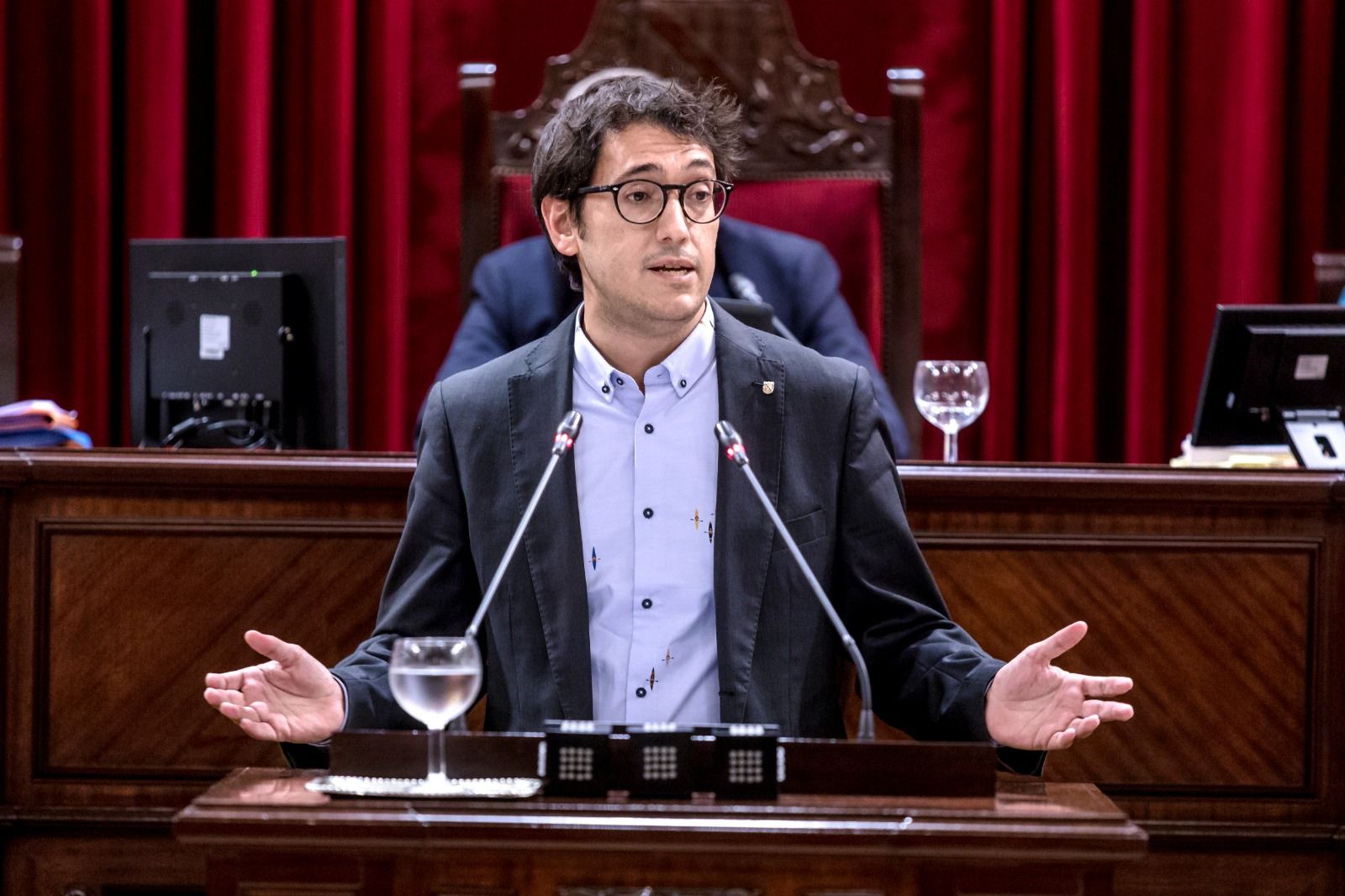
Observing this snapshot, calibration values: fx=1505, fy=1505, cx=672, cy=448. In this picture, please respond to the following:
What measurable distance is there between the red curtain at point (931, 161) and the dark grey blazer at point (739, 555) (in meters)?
2.01

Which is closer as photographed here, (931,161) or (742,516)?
(742,516)

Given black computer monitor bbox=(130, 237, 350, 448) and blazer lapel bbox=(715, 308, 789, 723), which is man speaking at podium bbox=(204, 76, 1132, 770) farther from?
black computer monitor bbox=(130, 237, 350, 448)

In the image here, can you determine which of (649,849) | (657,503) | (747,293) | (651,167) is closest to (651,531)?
(657,503)

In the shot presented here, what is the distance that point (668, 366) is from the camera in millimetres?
1759

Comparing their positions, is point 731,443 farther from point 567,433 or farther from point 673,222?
point 673,222

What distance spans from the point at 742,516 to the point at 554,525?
210mm

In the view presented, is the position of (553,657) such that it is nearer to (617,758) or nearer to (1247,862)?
(617,758)

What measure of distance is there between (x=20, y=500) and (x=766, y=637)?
3.44 ft

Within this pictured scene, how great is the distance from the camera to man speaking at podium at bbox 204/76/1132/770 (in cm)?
164

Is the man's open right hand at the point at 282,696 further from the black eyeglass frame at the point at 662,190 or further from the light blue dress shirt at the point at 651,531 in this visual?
the black eyeglass frame at the point at 662,190

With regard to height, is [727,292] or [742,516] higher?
[727,292]

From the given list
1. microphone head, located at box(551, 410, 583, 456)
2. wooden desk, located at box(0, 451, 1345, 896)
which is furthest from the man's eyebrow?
wooden desk, located at box(0, 451, 1345, 896)

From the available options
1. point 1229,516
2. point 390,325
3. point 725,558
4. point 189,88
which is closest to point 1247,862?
point 1229,516

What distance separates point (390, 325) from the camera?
12.2ft
